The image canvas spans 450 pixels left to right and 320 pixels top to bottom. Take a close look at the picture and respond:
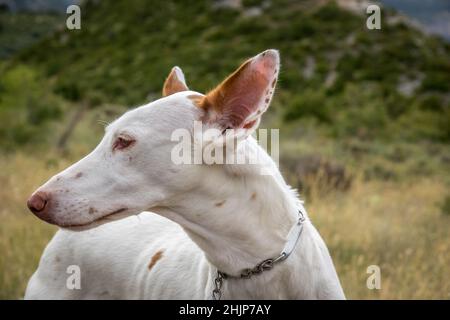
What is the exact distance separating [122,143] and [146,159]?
0.13m

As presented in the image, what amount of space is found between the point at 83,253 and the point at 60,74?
68.5 feet

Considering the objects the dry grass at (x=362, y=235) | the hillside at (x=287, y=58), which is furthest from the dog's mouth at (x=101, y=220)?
the hillside at (x=287, y=58)

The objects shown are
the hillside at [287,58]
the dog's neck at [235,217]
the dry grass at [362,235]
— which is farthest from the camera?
the hillside at [287,58]

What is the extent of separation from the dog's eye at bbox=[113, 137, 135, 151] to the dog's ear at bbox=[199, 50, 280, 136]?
39 cm

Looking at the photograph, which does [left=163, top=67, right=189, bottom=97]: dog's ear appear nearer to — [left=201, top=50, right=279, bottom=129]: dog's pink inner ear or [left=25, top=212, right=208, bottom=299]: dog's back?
[left=201, top=50, right=279, bottom=129]: dog's pink inner ear

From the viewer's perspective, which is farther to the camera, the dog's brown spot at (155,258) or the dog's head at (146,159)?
the dog's brown spot at (155,258)

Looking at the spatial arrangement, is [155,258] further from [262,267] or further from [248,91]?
[248,91]

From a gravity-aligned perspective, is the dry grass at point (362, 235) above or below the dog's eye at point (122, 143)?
below

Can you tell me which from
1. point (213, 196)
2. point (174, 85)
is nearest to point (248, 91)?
point (213, 196)

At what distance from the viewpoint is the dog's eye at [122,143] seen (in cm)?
283

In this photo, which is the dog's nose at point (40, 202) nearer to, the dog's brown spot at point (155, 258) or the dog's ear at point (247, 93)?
the dog's ear at point (247, 93)

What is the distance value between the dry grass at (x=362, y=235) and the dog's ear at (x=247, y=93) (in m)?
2.44

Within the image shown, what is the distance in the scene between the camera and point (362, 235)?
6.23 m

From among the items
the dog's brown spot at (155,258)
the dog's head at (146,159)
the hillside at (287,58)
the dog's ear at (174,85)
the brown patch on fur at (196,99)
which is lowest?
the dog's brown spot at (155,258)
